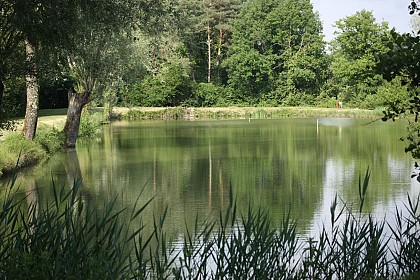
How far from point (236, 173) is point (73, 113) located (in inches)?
319

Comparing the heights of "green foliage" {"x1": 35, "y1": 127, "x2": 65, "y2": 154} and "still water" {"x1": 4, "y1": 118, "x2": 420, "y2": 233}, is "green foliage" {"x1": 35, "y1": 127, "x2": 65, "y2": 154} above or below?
above

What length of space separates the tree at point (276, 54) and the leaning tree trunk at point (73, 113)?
32383 mm

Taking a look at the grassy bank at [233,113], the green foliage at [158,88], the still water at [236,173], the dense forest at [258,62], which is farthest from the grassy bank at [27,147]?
the green foliage at [158,88]

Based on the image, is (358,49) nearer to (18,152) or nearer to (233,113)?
(233,113)

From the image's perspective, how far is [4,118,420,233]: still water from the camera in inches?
478

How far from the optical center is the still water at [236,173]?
12148mm

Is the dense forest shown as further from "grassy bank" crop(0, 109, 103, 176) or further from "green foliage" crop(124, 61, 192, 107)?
"grassy bank" crop(0, 109, 103, 176)

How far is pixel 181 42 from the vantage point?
168 ft

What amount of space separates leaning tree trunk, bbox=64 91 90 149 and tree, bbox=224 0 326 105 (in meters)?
32.4

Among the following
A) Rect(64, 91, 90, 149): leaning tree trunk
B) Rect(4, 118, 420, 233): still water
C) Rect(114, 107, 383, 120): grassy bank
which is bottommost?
Rect(4, 118, 420, 233): still water

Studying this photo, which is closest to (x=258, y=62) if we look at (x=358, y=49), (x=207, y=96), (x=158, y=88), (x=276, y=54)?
(x=276, y=54)

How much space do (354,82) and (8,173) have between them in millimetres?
41501

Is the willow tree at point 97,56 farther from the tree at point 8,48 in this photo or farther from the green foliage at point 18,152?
the tree at point 8,48

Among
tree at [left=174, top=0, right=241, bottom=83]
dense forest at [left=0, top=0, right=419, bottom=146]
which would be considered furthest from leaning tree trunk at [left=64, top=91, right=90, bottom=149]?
tree at [left=174, top=0, right=241, bottom=83]
